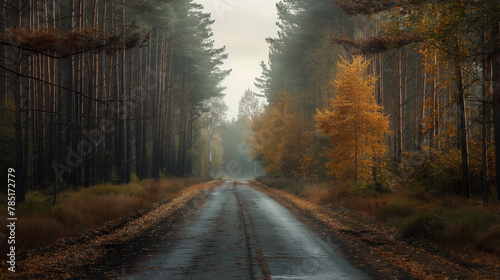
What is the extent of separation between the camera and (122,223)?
15.8m

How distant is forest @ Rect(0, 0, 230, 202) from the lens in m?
11.0

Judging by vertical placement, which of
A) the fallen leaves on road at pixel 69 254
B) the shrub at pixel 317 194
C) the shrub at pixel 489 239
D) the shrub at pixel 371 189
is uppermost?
the shrub at pixel 371 189

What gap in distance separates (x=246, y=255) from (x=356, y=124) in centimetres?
1665

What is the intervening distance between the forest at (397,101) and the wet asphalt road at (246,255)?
265 inches

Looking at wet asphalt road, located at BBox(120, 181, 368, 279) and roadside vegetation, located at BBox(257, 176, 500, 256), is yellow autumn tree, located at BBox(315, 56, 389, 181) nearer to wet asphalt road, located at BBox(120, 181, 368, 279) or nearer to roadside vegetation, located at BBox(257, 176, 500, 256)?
roadside vegetation, located at BBox(257, 176, 500, 256)

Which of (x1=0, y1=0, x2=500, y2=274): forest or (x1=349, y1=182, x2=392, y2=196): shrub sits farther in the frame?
(x1=349, y1=182, x2=392, y2=196): shrub

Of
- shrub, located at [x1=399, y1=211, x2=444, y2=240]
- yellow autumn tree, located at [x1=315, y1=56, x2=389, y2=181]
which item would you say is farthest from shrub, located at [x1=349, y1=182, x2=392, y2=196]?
shrub, located at [x1=399, y1=211, x2=444, y2=240]

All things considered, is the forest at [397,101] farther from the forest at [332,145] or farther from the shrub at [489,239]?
the shrub at [489,239]

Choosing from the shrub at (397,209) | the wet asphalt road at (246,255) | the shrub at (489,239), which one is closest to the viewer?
the wet asphalt road at (246,255)

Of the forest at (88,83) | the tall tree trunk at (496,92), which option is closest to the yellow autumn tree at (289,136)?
the forest at (88,83)

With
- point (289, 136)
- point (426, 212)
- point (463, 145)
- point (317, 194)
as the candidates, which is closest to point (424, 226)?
point (426, 212)

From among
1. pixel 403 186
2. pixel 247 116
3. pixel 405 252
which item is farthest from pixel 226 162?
pixel 405 252

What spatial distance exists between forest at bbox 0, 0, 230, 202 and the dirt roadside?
6799 mm

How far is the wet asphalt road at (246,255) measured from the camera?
8.48 meters
